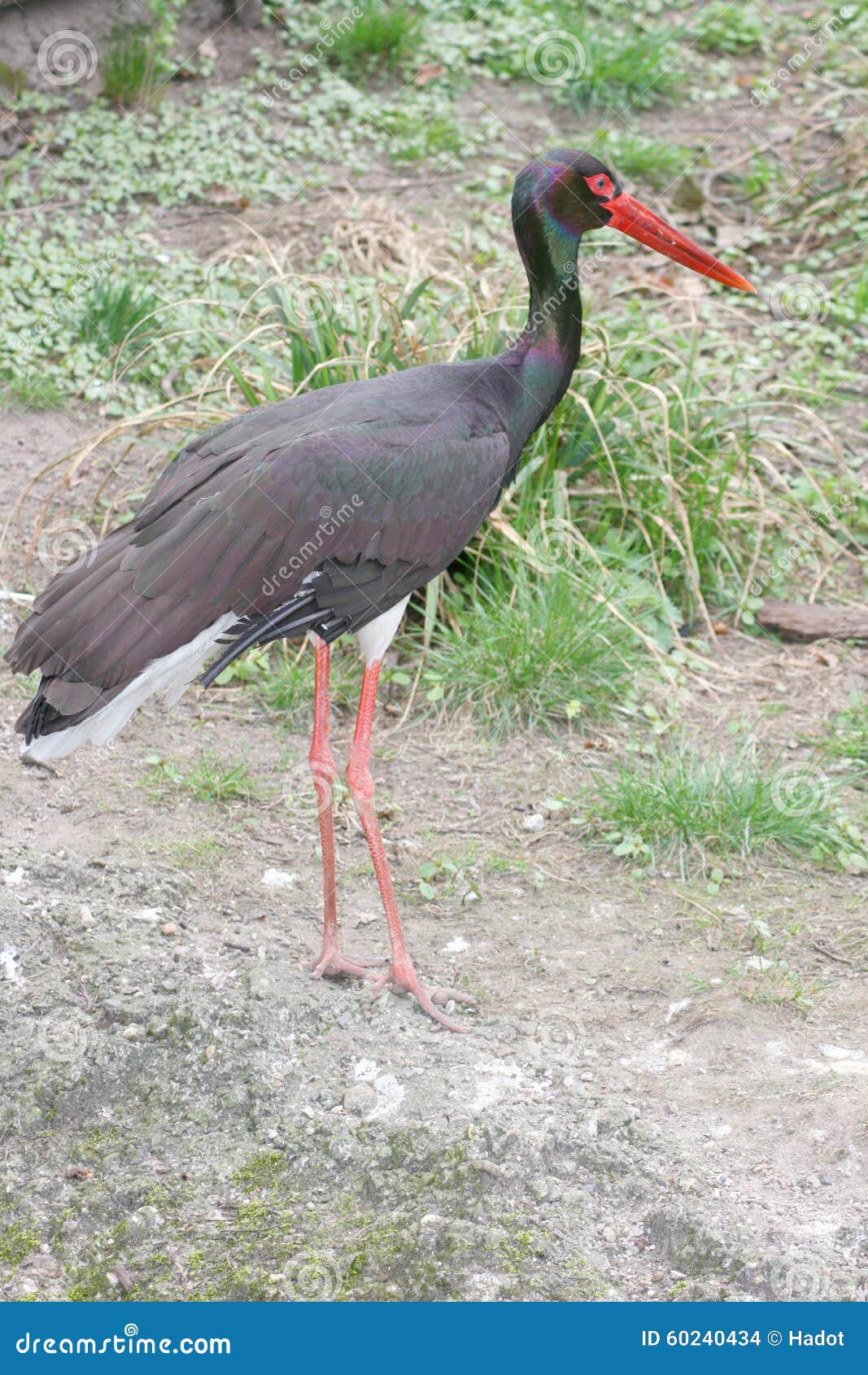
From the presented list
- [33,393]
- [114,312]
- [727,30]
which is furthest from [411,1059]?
[727,30]

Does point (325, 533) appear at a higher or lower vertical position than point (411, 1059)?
higher

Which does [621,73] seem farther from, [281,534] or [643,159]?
[281,534]

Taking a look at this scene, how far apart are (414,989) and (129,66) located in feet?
16.5

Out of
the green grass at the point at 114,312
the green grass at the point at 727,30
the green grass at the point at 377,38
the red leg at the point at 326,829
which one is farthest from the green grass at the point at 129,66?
the red leg at the point at 326,829

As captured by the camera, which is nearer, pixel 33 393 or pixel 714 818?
pixel 714 818

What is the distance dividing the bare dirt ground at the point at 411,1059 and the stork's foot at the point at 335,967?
0.06m

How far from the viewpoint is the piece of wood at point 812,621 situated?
530cm

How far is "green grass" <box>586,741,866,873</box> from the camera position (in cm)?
438

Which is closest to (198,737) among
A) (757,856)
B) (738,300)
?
(757,856)

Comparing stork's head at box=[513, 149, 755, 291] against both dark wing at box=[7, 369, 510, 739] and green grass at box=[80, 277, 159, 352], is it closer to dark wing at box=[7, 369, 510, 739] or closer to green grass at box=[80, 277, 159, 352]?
dark wing at box=[7, 369, 510, 739]

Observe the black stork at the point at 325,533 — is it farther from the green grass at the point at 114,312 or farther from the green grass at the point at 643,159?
the green grass at the point at 643,159

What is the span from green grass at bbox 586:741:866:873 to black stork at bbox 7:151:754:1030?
2.85 ft

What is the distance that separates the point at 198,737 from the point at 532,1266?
2339 mm

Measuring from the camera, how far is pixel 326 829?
389 centimetres
